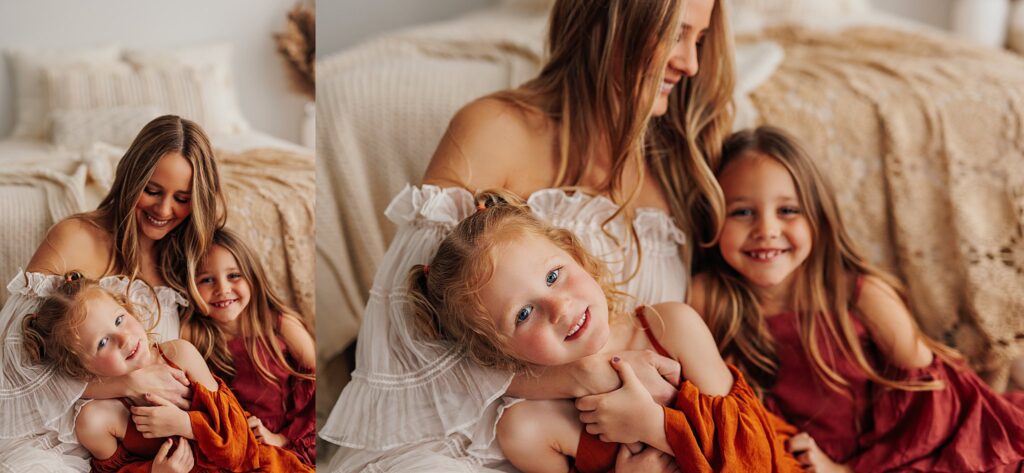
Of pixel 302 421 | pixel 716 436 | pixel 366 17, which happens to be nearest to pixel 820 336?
pixel 716 436

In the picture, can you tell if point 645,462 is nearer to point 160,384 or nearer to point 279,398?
point 279,398

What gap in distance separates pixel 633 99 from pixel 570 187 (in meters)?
0.15

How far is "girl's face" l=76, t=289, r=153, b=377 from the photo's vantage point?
0.97 meters

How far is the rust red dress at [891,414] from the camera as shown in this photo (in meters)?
1.26

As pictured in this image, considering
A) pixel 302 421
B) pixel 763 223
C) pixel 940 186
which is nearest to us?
pixel 302 421

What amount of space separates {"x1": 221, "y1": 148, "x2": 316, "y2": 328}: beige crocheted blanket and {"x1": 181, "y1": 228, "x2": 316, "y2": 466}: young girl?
0.06 ft

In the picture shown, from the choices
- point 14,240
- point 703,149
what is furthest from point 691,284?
point 14,240

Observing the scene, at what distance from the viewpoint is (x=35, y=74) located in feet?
3.30

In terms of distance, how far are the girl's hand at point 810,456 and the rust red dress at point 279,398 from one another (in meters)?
0.66

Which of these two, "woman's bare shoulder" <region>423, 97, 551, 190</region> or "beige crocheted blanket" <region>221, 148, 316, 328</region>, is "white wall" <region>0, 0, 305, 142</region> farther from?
"woman's bare shoulder" <region>423, 97, 551, 190</region>

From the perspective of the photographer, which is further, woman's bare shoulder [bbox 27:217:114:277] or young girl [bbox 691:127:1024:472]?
young girl [bbox 691:127:1024:472]

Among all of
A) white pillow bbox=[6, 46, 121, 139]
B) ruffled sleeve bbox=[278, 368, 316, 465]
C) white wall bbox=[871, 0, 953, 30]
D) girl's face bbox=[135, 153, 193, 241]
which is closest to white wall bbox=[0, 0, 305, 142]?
white pillow bbox=[6, 46, 121, 139]

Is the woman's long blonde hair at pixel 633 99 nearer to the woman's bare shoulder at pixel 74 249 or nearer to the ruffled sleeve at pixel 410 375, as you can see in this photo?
the ruffled sleeve at pixel 410 375

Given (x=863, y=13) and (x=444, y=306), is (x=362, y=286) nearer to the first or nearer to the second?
(x=444, y=306)
